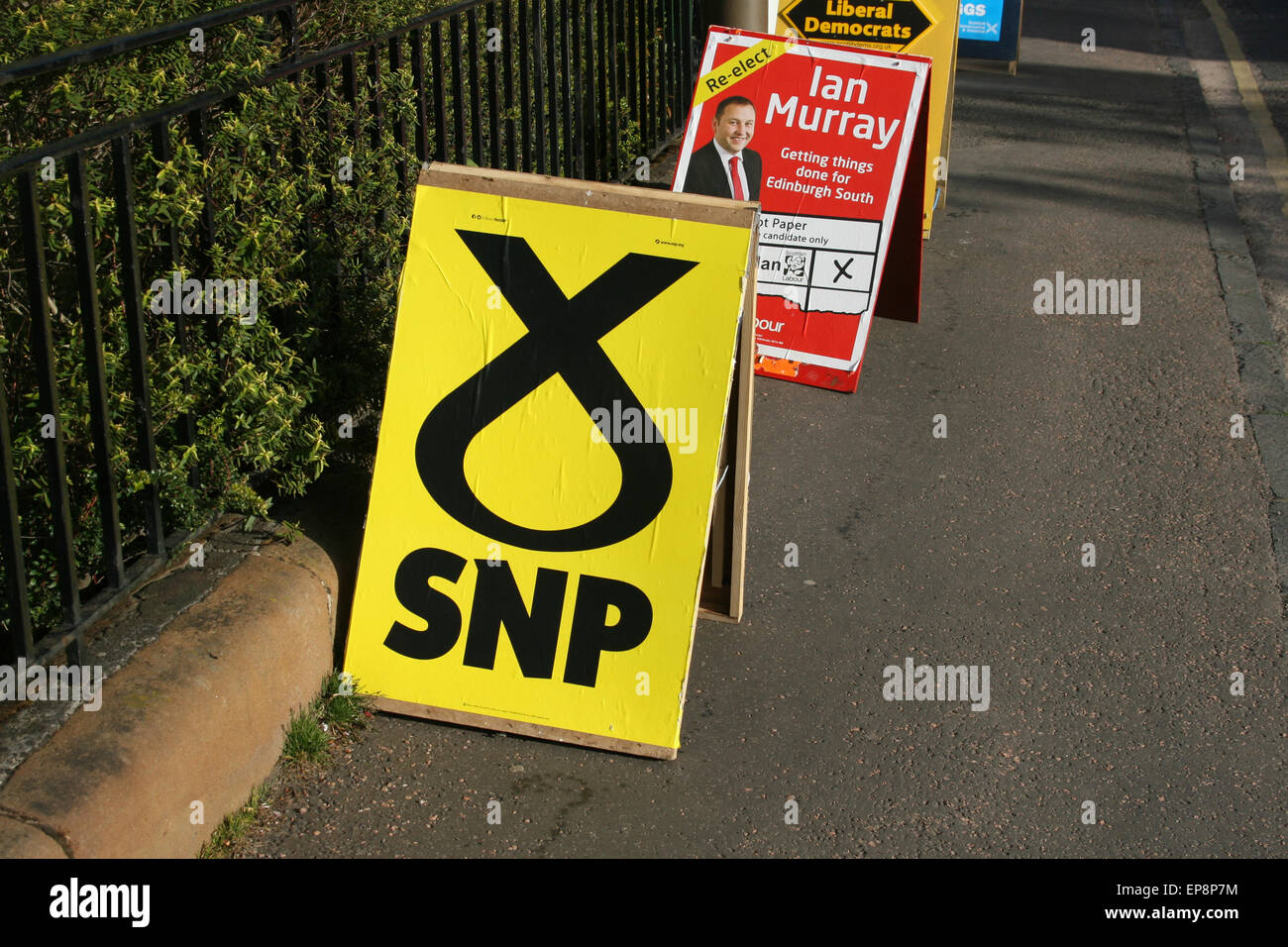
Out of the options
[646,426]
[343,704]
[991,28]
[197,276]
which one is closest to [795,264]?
[646,426]

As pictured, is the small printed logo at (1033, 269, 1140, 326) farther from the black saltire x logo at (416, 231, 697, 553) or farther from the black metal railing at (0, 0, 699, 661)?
the black saltire x logo at (416, 231, 697, 553)

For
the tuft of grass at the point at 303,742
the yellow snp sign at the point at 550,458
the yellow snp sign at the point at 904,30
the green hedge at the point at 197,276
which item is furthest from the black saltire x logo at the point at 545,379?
the yellow snp sign at the point at 904,30

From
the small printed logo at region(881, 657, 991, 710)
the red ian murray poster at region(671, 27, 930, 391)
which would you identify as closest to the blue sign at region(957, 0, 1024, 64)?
the red ian murray poster at region(671, 27, 930, 391)

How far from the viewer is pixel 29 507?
→ 3480mm

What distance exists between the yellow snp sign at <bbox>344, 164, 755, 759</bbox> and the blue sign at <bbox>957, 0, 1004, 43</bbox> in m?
8.62

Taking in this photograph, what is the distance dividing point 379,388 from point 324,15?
1.43 meters

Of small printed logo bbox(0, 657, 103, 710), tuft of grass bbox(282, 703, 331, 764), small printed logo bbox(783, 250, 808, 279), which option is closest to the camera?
small printed logo bbox(0, 657, 103, 710)

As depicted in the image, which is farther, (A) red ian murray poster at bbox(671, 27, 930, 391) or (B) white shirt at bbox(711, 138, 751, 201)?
(B) white shirt at bbox(711, 138, 751, 201)

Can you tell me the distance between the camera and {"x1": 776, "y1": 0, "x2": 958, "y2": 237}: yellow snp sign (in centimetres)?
734

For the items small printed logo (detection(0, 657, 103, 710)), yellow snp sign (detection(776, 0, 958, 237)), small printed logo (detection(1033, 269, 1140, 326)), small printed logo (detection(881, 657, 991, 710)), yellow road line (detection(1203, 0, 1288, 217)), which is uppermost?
yellow snp sign (detection(776, 0, 958, 237))

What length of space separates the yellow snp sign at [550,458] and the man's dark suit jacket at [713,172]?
2455mm

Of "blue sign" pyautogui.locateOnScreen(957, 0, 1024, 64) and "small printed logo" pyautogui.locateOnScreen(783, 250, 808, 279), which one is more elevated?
"blue sign" pyautogui.locateOnScreen(957, 0, 1024, 64)
